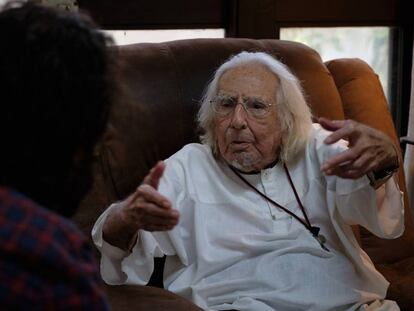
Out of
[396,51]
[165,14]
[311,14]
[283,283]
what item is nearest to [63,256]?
[283,283]

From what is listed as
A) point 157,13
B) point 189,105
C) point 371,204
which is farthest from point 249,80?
point 157,13

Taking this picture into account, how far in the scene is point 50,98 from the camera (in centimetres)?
80

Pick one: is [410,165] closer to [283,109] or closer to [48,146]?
[283,109]

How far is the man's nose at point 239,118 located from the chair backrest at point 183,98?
0.23m

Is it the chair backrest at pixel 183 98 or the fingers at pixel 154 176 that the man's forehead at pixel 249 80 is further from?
the fingers at pixel 154 176

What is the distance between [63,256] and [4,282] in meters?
0.06

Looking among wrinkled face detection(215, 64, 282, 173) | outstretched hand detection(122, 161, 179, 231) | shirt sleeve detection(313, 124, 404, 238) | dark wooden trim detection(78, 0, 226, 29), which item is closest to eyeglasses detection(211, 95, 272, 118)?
wrinkled face detection(215, 64, 282, 173)

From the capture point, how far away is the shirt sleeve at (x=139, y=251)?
179 cm

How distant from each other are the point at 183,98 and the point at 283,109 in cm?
33

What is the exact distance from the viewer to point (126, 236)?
5.65 feet

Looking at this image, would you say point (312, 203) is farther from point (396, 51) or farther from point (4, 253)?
point (396, 51)

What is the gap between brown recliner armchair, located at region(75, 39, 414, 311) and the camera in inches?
80.4

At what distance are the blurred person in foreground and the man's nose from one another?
1.06m

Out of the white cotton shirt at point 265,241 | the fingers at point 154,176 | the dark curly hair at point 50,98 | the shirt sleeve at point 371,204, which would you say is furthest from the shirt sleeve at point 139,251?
the dark curly hair at point 50,98
